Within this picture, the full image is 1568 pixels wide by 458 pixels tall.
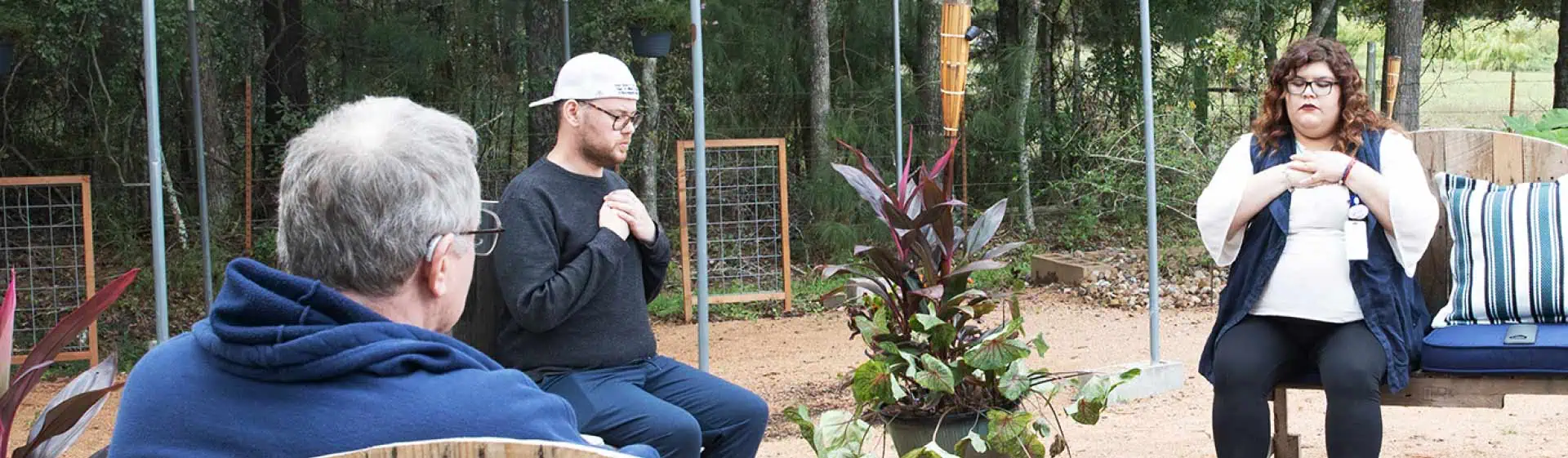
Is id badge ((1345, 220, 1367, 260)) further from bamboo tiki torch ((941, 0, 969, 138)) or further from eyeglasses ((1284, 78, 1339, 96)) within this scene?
bamboo tiki torch ((941, 0, 969, 138))

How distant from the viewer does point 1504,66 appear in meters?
15.2

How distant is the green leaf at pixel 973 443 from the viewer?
3.05 metres

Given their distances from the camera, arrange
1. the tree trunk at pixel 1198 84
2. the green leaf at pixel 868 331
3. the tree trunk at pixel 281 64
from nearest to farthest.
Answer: the green leaf at pixel 868 331 → the tree trunk at pixel 281 64 → the tree trunk at pixel 1198 84

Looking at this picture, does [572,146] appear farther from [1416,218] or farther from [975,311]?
[1416,218]

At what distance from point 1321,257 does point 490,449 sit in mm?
2391

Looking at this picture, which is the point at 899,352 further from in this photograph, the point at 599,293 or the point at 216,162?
the point at 216,162

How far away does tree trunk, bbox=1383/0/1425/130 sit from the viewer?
9357 mm

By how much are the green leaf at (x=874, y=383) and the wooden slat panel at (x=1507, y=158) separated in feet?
4.89

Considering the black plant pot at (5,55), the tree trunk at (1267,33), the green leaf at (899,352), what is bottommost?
the green leaf at (899,352)

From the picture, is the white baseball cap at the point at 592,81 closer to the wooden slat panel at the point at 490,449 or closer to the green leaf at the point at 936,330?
the green leaf at the point at 936,330

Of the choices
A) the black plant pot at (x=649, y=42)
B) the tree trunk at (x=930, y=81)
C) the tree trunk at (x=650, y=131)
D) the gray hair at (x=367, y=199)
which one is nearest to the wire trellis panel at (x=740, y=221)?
the tree trunk at (x=650, y=131)

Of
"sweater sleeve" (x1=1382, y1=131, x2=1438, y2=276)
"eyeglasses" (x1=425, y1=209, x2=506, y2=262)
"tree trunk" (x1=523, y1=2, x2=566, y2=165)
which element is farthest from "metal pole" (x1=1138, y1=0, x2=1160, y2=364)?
"tree trunk" (x1=523, y1=2, x2=566, y2=165)

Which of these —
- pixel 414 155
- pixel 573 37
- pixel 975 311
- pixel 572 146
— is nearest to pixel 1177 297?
pixel 573 37

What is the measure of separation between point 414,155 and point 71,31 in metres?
7.80
